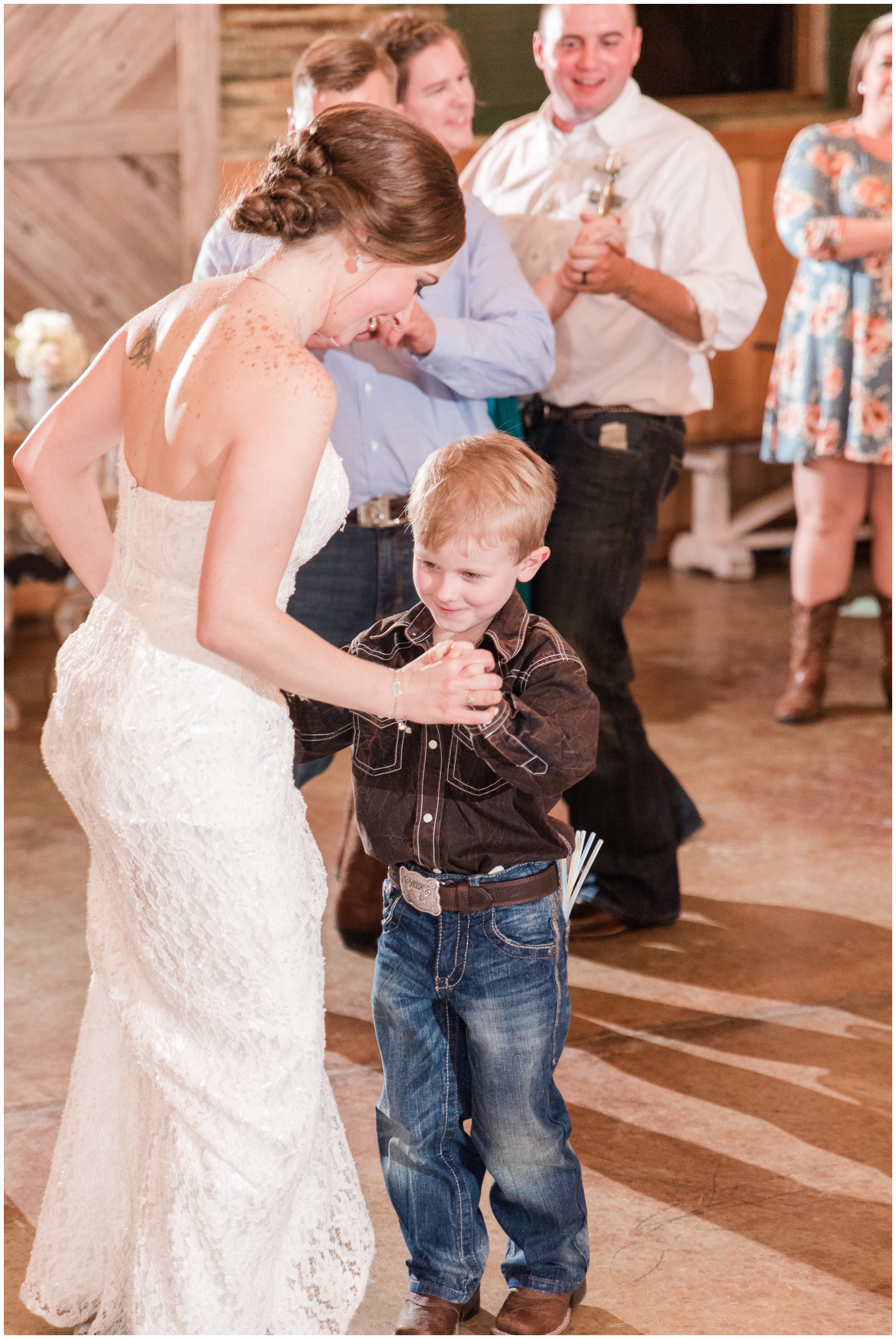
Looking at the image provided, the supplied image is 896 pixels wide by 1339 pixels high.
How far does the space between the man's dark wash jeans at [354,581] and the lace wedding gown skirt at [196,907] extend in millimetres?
973

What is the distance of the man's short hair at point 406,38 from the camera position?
10.1ft

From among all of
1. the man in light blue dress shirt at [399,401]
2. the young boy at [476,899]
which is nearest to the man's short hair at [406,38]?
the man in light blue dress shirt at [399,401]

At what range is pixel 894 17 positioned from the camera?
13.9 ft

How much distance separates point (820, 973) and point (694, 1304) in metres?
1.18

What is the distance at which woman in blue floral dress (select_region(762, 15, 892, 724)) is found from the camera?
15.2 ft

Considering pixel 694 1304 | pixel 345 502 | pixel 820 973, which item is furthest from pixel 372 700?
pixel 820 973

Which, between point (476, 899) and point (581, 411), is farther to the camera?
point (581, 411)

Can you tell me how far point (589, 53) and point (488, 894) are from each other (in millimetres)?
2087

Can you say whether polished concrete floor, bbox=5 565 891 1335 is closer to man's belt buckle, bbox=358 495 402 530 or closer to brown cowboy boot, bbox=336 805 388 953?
brown cowboy boot, bbox=336 805 388 953

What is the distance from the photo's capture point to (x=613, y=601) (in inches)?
127

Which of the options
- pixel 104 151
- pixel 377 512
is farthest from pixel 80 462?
pixel 104 151

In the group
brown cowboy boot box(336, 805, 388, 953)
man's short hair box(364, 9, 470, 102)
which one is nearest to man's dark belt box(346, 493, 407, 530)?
brown cowboy boot box(336, 805, 388, 953)

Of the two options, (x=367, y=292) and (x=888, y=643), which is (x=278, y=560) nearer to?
(x=367, y=292)

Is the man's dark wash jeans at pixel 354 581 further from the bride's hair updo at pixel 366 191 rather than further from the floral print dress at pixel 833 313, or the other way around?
the floral print dress at pixel 833 313
